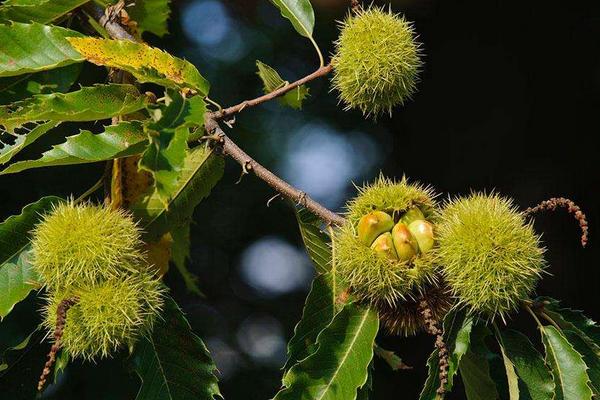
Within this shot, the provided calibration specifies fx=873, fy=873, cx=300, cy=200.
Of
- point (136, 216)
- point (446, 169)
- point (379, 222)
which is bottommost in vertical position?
point (446, 169)

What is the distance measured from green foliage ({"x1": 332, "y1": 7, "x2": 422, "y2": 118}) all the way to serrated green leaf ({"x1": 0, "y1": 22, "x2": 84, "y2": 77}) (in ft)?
1.53

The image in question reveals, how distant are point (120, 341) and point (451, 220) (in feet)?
1.82

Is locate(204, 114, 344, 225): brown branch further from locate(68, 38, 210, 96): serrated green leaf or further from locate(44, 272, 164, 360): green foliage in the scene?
locate(44, 272, 164, 360): green foliage

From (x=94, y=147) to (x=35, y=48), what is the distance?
271 millimetres

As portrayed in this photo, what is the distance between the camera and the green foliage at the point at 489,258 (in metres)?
1.32

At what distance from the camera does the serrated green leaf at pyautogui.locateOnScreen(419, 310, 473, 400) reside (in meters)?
1.29

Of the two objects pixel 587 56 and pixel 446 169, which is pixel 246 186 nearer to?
pixel 446 169

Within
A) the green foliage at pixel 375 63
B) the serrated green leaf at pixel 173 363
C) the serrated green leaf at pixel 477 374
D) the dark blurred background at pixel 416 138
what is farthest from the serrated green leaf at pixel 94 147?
the dark blurred background at pixel 416 138

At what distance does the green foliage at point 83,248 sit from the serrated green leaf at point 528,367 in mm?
636

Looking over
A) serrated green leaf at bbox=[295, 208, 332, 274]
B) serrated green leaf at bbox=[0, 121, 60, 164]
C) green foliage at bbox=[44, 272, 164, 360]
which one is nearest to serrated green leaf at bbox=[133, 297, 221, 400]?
green foliage at bbox=[44, 272, 164, 360]

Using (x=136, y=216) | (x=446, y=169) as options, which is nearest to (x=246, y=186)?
(x=446, y=169)

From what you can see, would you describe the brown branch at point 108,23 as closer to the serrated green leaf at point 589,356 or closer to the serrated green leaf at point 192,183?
the serrated green leaf at point 192,183

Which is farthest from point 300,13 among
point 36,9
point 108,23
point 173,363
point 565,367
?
point 565,367

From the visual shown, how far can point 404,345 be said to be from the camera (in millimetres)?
4762
